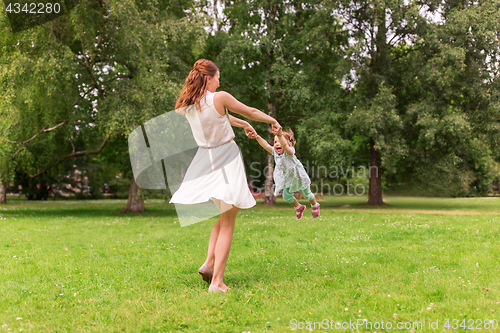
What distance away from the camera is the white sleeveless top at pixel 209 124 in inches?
185

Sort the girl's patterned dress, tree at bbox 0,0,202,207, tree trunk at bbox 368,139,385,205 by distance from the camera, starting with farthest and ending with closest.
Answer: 1. tree trunk at bbox 368,139,385,205
2. tree at bbox 0,0,202,207
3. the girl's patterned dress

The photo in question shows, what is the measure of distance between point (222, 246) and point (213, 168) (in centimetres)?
103

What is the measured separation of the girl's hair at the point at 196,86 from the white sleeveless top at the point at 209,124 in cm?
8

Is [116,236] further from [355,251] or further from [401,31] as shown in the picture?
[401,31]

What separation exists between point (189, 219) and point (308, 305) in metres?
1.84

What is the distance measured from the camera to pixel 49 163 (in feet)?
80.6

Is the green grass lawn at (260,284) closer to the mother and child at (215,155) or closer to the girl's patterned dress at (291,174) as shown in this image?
the mother and child at (215,155)

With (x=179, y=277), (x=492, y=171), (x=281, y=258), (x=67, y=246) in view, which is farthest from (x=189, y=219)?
(x=492, y=171)

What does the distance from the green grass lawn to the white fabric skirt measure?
1223mm

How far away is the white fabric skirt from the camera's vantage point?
15.3 ft

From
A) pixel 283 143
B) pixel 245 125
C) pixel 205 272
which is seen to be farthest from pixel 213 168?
pixel 283 143

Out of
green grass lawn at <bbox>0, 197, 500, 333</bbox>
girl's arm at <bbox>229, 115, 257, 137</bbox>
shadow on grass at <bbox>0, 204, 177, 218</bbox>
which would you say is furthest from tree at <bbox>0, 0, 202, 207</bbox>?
girl's arm at <bbox>229, 115, 257, 137</bbox>

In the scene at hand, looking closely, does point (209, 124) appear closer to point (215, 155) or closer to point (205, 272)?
point (215, 155)

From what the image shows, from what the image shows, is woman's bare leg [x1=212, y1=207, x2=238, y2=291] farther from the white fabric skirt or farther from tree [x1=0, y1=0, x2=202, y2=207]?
tree [x1=0, y1=0, x2=202, y2=207]
